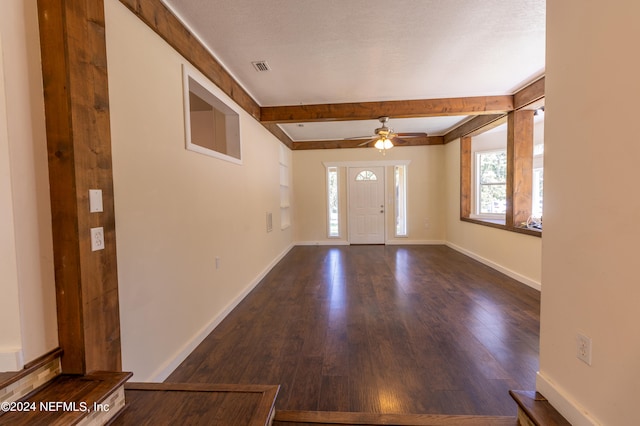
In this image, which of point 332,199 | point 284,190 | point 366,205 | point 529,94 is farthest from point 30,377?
point 366,205

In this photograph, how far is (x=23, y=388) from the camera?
106 cm

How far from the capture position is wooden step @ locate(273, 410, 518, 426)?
1.37m

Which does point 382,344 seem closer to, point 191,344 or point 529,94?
point 191,344

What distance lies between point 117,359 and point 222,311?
1405 millimetres

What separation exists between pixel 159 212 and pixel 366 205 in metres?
5.35

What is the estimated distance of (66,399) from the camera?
3.51ft

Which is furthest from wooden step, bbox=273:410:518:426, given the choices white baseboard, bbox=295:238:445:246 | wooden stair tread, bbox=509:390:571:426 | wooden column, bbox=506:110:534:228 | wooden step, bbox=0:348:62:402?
white baseboard, bbox=295:238:445:246

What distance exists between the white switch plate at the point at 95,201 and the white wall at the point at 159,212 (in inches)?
6.8

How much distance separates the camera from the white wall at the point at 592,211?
972 mm

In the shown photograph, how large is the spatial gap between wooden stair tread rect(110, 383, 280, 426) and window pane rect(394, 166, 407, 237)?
5903mm

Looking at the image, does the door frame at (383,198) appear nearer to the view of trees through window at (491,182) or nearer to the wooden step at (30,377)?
the view of trees through window at (491,182)

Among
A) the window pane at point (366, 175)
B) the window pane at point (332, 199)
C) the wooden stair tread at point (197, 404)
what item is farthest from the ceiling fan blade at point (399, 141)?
the wooden stair tread at point (197, 404)

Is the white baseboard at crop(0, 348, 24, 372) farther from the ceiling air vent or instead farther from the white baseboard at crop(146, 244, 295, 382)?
the ceiling air vent

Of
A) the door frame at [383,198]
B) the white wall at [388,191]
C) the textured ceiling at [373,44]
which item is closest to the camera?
the textured ceiling at [373,44]
